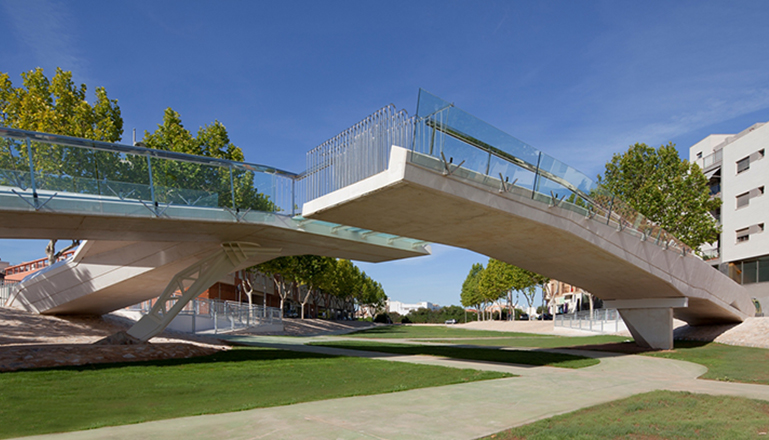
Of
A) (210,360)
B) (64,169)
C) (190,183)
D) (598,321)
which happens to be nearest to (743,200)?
(598,321)

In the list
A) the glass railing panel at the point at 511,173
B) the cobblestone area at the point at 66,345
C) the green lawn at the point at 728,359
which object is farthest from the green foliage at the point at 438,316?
the glass railing panel at the point at 511,173

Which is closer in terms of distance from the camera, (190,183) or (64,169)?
(64,169)

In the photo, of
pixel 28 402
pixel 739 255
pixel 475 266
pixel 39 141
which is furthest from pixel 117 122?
pixel 475 266

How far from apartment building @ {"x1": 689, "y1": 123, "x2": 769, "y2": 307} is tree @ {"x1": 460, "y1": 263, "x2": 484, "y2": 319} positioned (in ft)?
164

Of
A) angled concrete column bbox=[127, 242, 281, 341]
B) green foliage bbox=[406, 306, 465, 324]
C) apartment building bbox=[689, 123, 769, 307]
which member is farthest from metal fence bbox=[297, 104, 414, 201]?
green foliage bbox=[406, 306, 465, 324]

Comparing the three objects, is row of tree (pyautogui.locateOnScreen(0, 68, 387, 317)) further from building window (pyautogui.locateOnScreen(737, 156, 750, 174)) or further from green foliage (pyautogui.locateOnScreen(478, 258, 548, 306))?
building window (pyautogui.locateOnScreen(737, 156, 750, 174))

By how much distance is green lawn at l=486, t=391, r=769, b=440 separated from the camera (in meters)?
6.55

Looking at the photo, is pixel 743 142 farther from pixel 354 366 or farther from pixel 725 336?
pixel 354 366

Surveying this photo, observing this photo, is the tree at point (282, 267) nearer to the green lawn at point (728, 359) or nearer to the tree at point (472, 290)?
the green lawn at point (728, 359)

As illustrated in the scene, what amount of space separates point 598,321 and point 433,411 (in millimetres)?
38217

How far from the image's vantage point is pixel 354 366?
15.3 m

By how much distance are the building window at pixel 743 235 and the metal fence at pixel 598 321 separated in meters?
17.2

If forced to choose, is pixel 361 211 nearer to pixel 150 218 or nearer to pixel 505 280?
pixel 150 218

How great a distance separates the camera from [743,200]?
48594 millimetres
